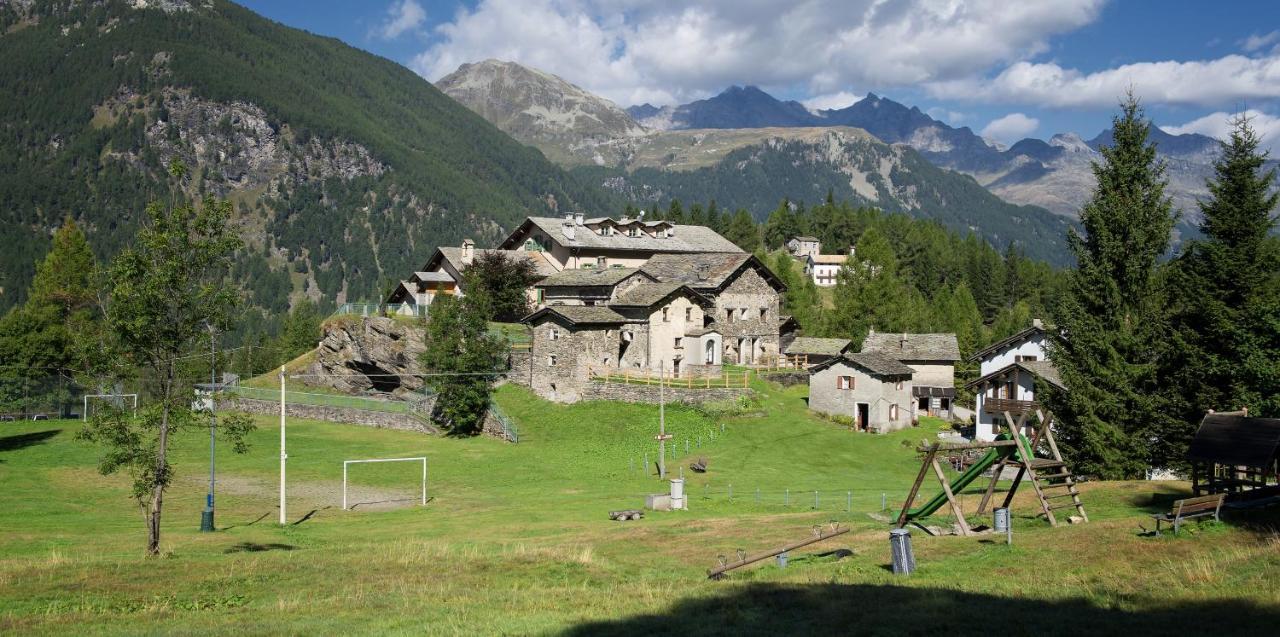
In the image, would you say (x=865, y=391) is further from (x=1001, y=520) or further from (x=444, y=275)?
(x=444, y=275)

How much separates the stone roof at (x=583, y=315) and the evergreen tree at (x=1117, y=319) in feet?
98.8

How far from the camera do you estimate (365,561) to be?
25.5m

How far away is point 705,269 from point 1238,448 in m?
48.1

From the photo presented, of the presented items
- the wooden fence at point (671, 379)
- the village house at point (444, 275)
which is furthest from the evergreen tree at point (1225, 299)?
the village house at point (444, 275)

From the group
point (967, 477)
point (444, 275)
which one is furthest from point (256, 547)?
point (444, 275)

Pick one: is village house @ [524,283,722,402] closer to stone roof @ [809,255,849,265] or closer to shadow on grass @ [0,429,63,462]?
shadow on grass @ [0,429,63,462]

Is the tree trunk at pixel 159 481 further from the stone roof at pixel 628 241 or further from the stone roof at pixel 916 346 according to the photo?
the stone roof at pixel 628 241

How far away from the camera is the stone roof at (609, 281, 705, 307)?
64.2 metres

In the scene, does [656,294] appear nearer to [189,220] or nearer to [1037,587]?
[189,220]

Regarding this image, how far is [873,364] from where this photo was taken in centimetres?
5888

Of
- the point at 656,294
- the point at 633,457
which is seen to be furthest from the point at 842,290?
the point at 633,457

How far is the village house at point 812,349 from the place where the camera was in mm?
73375

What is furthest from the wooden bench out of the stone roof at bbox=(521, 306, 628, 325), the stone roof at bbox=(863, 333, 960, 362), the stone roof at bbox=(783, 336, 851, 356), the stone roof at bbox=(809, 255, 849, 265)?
the stone roof at bbox=(809, 255, 849, 265)

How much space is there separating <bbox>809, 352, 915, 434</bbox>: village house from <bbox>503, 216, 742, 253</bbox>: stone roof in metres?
32.6
